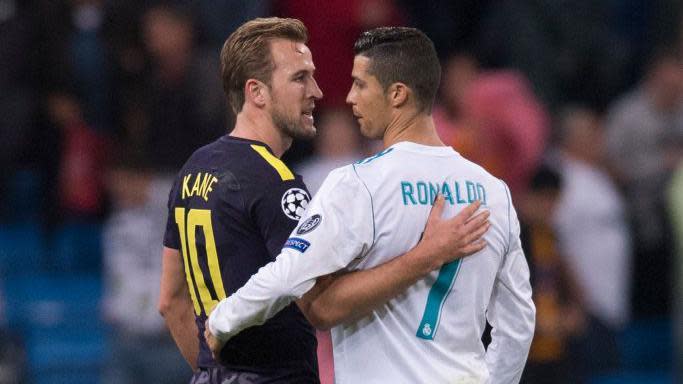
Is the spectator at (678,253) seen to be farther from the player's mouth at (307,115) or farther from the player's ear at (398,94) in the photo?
the player's ear at (398,94)

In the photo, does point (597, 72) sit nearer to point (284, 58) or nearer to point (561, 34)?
point (561, 34)

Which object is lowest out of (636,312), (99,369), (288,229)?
(636,312)

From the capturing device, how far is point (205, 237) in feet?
15.6

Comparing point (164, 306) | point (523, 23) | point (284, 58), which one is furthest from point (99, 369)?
point (284, 58)

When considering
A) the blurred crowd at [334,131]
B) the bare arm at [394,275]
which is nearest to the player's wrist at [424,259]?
the bare arm at [394,275]

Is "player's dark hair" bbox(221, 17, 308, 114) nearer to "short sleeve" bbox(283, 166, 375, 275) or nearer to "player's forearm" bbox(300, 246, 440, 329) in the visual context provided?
"short sleeve" bbox(283, 166, 375, 275)

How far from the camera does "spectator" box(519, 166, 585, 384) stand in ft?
26.9

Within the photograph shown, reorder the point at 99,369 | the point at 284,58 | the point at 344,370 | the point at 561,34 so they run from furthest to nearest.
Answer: the point at 561,34, the point at 99,369, the point at 284,58, the point at 344,370

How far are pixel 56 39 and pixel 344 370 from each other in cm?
571

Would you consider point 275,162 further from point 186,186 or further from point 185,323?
point 185,323

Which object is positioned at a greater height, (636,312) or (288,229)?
(288,229)

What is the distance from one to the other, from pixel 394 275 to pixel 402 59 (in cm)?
72

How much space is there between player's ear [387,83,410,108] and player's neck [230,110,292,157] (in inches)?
20.5

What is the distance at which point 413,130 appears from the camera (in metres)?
4.61
